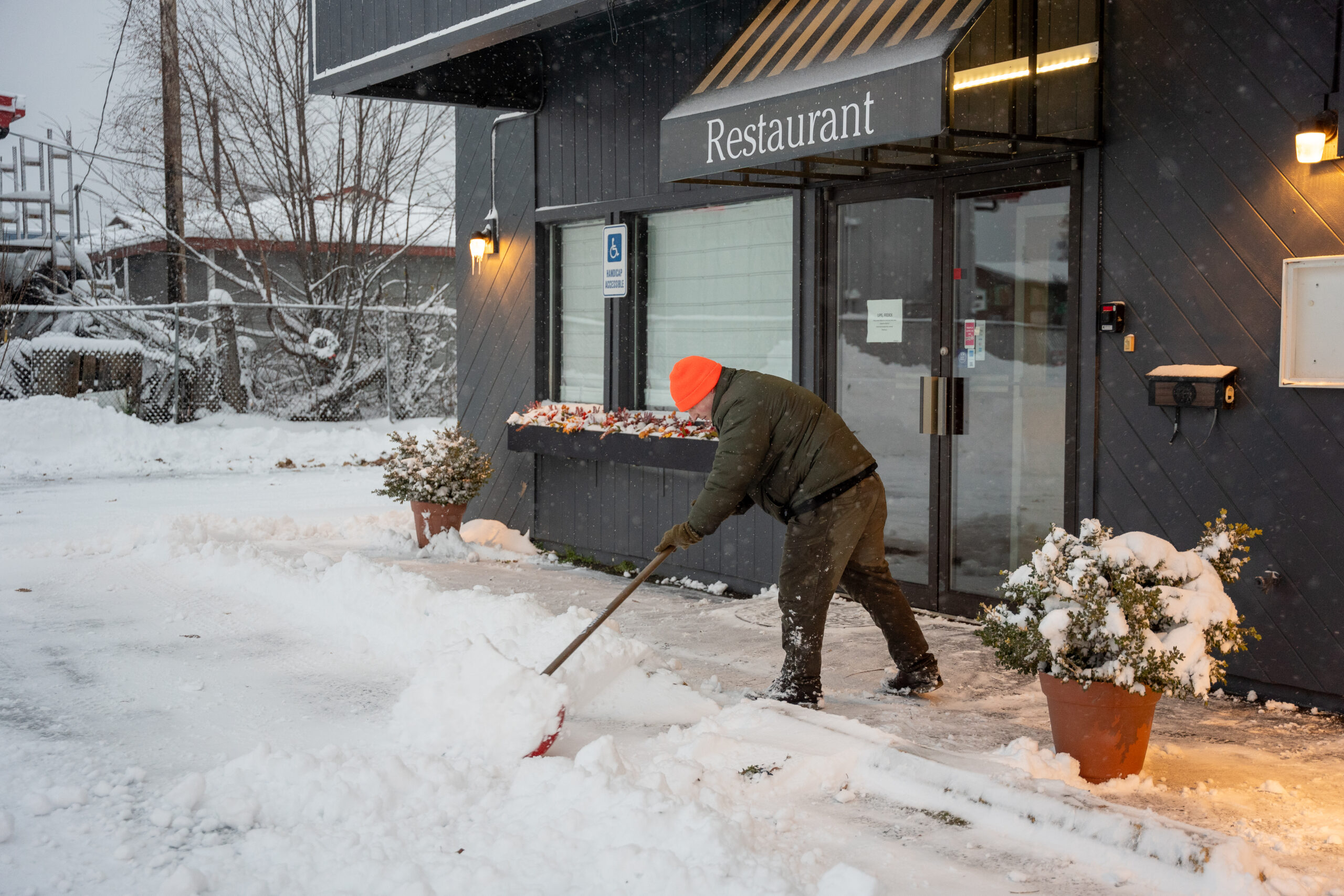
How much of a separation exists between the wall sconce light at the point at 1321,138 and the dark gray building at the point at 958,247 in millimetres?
25

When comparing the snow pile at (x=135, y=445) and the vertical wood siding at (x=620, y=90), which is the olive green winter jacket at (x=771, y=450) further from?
the snow pile at (x=135, y=445)

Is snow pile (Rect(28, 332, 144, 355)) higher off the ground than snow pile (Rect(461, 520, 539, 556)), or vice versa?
snow pile (Rect(28, 332, 144, 355))

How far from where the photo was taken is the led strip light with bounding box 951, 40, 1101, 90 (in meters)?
6.46

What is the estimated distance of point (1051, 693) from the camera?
186 inches

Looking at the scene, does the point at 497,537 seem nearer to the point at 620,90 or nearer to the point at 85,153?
the point at 620,90

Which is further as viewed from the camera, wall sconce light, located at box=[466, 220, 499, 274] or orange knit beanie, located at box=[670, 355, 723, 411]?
wall sconce light, located at box=[466, 220, 499, 274]

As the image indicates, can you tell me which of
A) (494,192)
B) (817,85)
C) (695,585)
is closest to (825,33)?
(817,85)

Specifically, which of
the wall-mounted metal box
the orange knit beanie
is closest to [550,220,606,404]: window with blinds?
the orange knit beanie

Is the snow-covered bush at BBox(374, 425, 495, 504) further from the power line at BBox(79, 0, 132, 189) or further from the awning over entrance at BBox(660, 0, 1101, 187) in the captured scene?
the power line at BBox(79, 0, 132, 189)

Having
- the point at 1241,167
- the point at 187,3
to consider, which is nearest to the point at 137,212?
the point at 187,3

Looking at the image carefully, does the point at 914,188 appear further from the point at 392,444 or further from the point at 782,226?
the point at 392,444

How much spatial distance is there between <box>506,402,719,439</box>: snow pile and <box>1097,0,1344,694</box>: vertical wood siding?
2.82 m

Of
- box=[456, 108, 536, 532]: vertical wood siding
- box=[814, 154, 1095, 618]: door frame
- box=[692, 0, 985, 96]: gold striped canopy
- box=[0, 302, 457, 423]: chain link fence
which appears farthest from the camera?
box=[0, 302, 457, 423]: chain link fence

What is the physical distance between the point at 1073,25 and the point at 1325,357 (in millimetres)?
2238
